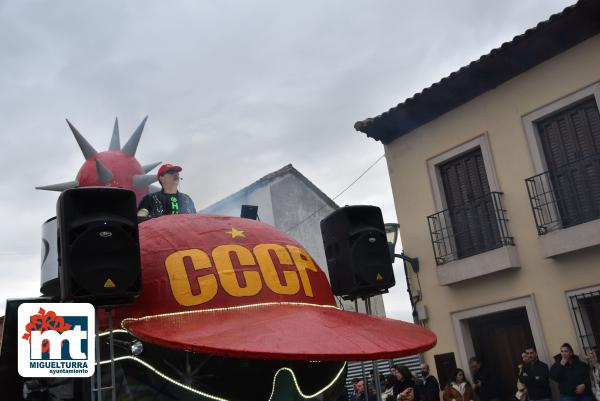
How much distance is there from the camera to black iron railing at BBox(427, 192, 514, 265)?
11820mm

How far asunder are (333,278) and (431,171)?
748cm

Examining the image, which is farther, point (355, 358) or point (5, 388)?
point (5, 388)

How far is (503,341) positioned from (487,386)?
4.15 ft

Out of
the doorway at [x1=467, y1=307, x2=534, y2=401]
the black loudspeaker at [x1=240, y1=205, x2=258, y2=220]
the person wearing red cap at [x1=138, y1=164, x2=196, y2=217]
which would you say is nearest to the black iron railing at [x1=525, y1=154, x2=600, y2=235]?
the doorway at [x1=467, y1=307, x2=534, y2=401]

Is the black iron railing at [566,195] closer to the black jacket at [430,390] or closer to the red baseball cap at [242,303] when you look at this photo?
the black jacket at [430,390]

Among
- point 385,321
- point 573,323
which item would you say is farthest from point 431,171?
point 385,321

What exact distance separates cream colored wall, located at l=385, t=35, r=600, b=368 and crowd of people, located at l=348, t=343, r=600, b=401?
91 cm

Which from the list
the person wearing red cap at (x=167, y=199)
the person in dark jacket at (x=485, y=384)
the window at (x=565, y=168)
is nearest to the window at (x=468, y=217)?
the window at (x=565, y=168)

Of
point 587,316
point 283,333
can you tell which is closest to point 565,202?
point 587,316

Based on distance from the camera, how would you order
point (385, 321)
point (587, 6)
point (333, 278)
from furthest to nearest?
point (587, 6) < point (333, 278) < point (385, 321)

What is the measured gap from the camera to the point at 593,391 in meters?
9.51

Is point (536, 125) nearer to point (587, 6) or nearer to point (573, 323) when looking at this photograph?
point (587, 6)

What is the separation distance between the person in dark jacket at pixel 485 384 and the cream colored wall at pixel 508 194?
1023 millimetres

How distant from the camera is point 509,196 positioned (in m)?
11.8
